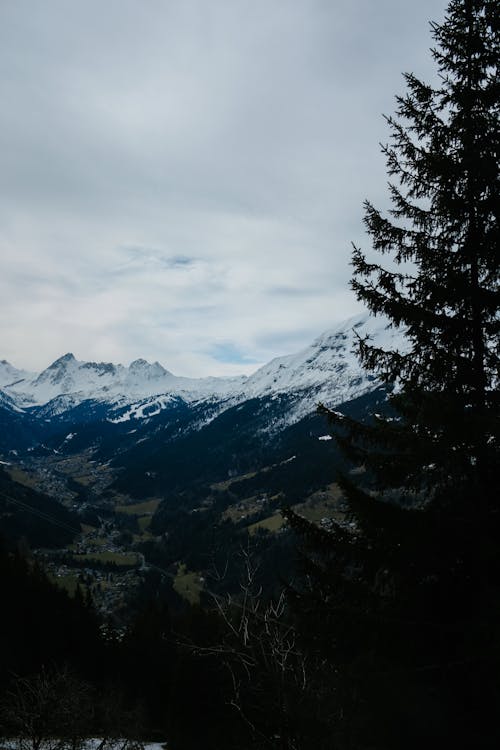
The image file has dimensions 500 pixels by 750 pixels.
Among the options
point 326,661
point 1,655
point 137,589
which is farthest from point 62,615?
point 137,589

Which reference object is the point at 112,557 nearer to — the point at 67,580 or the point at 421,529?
the point at 67,580

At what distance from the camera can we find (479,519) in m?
7.75

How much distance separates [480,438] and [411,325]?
2827 millimetres

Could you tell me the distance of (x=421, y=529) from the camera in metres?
7.98

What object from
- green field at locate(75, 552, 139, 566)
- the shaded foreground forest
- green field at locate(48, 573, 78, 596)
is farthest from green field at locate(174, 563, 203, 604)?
the shaded foreground forest

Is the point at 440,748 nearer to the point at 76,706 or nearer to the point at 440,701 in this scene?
the point at 440,701

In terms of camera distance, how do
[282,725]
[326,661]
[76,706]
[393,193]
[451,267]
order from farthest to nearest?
[76,706], [393,193], [451,267], [326,661], [282,725]

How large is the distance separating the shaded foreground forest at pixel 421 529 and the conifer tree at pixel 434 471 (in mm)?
28

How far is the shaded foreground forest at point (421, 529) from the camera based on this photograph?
7047 mm

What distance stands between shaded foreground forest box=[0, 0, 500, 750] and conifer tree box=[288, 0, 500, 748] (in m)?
0.03

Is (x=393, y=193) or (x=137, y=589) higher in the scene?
(x=393, y=193)

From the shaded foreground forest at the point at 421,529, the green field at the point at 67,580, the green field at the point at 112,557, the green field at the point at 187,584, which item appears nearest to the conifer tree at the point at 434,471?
the shaded foreground forest at the point at 421,529

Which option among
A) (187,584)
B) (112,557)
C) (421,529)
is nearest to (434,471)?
(421,529)

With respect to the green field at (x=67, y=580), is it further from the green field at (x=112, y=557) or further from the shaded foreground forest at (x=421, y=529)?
the shaded foreground forest at (x=421, y=529)
